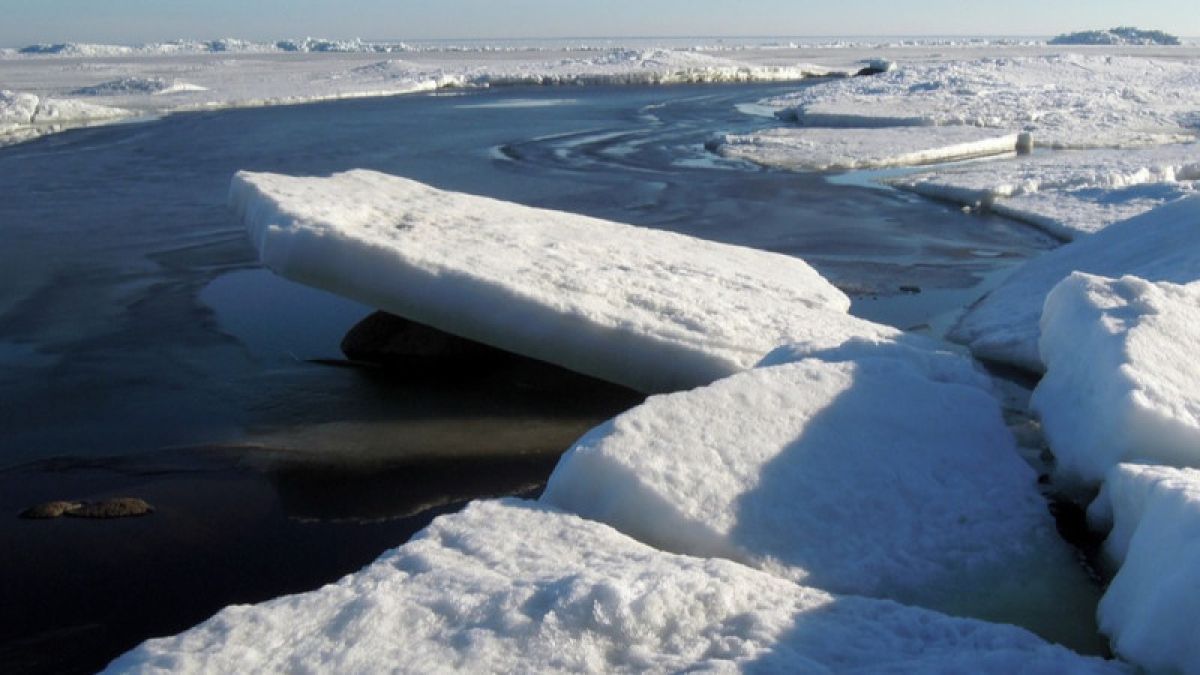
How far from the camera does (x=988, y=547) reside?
3613 mm

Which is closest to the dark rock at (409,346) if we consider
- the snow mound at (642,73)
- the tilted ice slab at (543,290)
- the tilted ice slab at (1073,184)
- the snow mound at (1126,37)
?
Answer: the tilted ice slab at (543,290)

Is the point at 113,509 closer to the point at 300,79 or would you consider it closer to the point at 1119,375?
the point at 1119,375

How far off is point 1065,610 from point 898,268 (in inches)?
226

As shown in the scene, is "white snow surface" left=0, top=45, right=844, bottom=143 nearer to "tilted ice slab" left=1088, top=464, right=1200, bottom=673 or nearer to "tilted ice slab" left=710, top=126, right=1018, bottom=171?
"tilted ice slab" left=710, top=126, right=1018, bottom=171

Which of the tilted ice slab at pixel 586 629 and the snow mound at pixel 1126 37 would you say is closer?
the tilted ice slab at pixel 586 629

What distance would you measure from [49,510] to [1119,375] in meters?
3.94

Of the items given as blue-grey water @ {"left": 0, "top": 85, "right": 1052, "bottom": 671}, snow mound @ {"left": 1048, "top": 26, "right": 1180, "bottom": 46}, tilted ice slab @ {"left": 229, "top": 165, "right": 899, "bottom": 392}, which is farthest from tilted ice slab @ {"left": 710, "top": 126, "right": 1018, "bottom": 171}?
snow mound @ {"left": 1048, "top": 26, "right": 1180, "bottom": 46}

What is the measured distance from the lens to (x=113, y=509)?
4414 mm

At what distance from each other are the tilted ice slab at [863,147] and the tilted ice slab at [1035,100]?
1.03 meters

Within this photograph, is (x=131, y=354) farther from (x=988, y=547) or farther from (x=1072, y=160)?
(x=1072, y=160)

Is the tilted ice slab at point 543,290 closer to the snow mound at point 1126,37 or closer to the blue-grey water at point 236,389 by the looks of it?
the blue-grey water at point 236,389

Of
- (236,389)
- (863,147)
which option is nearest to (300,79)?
(863,147)

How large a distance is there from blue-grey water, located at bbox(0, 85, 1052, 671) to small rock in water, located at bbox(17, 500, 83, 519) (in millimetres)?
55

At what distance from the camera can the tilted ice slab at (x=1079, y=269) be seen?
607cm
